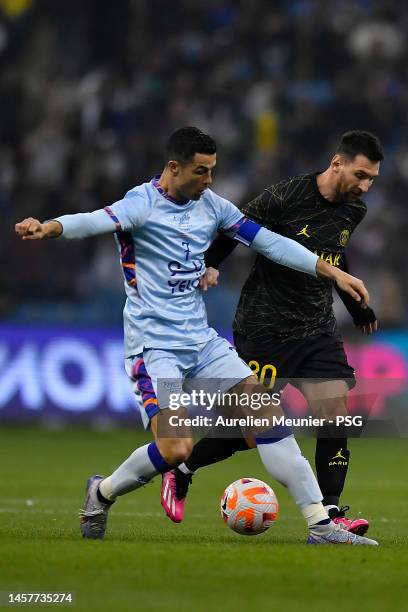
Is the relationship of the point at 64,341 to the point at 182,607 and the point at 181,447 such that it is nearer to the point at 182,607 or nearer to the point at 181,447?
the point at 181,447

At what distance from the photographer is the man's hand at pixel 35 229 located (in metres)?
6.12

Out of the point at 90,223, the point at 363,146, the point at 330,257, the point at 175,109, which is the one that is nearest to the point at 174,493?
the point at 330,257

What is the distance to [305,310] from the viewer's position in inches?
301

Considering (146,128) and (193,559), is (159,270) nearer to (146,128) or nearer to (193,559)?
(193,559)

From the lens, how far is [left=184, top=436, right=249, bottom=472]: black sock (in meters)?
7.67

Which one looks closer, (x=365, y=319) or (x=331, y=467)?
(x=331, y=467)

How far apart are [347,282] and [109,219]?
1.27 metres

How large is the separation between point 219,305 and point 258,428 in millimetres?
8915

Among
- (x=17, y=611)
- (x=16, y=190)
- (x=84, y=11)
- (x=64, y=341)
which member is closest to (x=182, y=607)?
(x=17, y=611)

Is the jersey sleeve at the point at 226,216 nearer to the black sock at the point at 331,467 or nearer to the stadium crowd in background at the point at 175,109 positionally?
the black sock at the point at 331,467

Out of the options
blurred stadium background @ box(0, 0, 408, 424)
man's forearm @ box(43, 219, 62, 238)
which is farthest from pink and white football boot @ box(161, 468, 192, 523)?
blurred stadium background @ box(0, 0, 408, 424)

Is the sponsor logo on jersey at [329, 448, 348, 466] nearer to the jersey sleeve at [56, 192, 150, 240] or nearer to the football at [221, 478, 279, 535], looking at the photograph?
the football at [221, 478, 279, 535]

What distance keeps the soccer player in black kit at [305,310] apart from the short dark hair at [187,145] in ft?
2.64

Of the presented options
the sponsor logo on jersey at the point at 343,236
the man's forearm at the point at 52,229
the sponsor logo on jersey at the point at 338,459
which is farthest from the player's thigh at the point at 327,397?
the man's forearm at the point at 52,229
